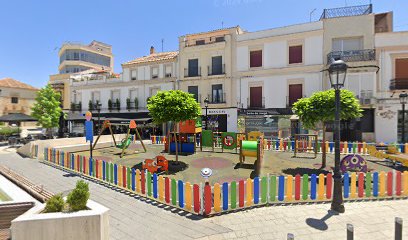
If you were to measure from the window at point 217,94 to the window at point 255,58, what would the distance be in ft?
13.9

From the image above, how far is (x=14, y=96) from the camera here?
45.4 metres

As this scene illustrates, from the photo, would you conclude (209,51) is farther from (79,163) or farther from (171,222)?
(171,222)

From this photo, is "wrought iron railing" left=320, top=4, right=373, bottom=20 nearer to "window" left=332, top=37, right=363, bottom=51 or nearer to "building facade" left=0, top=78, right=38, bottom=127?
"window" left=332, top=37, right=363, bottom=51

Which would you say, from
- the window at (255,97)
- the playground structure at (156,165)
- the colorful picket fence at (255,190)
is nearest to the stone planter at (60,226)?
the colorful picket fence at (255,190)

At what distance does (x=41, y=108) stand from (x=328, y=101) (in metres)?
25.2

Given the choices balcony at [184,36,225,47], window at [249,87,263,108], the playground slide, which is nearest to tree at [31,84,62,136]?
balcony at [184,36,225,47]

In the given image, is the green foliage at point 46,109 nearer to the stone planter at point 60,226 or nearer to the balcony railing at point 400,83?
the stone planter at point 60,226

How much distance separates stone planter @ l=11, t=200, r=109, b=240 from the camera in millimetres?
3801

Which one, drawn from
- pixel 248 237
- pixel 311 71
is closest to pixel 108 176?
pixel 248 237

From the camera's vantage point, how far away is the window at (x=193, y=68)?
84.3 ft

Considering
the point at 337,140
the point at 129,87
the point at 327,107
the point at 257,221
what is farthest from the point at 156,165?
the point at 129,87

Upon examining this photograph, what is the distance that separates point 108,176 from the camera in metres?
8.79

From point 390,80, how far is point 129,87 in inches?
1113

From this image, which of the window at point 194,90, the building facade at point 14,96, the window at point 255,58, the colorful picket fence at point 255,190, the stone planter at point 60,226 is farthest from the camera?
the building facade at point 14,96
